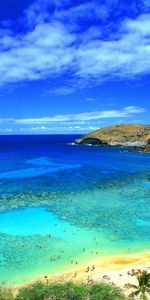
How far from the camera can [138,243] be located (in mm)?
34094

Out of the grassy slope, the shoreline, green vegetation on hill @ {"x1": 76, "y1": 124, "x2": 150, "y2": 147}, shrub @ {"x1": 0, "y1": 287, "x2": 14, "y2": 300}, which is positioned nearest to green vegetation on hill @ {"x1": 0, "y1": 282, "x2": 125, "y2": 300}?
shrub @ {"x1": 0, "y1": 287, "x2": 14, "y2": 300}

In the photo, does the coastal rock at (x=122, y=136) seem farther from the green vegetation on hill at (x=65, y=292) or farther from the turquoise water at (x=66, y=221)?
the green vegetation on hill at (x=65, y=292)

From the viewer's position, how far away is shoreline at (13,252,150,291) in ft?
83.5

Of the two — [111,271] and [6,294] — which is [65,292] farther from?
[111,271]

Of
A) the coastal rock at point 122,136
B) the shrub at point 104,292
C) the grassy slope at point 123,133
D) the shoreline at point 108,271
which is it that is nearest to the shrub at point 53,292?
the shrub at point 104,292

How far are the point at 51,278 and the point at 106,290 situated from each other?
17.5 ft

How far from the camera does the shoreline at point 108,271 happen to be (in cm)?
2544

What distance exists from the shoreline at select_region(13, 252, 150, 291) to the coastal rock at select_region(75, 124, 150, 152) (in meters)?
120

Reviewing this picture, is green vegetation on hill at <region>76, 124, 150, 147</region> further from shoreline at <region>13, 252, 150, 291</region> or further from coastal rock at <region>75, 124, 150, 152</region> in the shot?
shoreline at <region>13, 252, 150, 291</region>

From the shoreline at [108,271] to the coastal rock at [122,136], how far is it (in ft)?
395

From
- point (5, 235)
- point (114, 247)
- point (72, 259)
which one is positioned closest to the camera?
point (72, 259)

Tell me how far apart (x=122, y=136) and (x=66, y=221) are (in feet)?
415

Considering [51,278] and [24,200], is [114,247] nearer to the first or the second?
[51,278]

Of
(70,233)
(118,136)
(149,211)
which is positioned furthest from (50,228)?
(118,136)
